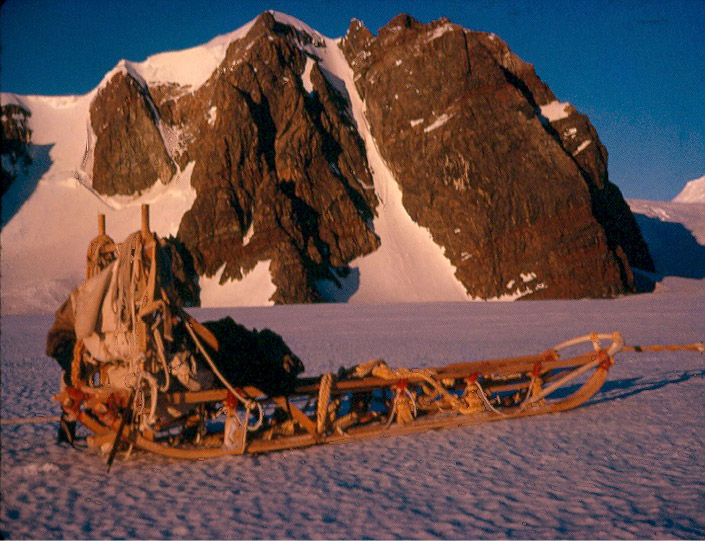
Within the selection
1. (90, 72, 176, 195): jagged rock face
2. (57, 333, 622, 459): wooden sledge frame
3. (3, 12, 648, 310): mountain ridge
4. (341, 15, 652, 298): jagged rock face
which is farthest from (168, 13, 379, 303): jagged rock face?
(57, 333, 622, 459): wooden sledge frame

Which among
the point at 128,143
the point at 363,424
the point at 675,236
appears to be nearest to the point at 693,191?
the point at 675,236

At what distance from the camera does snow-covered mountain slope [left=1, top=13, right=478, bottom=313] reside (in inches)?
2260

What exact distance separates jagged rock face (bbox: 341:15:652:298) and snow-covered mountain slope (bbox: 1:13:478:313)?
261 centimetres

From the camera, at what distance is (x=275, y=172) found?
63031 mm

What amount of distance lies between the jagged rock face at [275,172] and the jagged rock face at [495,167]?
7020mm

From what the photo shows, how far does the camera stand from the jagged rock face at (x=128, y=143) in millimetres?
69562

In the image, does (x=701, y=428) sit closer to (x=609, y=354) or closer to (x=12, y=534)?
(x=609, y=354)

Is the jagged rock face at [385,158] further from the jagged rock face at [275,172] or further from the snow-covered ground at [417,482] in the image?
the snow-covered ground at [417,482]

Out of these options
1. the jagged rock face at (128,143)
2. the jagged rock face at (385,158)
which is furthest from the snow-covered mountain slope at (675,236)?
the jagged rock face at (128,143)

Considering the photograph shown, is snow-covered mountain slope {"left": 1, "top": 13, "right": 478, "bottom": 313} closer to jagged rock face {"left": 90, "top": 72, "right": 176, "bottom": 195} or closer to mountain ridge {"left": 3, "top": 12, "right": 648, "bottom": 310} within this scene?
mountain ridge {"left": 3, "top": 12, "right": 648, "bottom": 310}

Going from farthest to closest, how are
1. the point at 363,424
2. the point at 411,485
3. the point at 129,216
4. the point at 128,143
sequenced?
the point at 128,143 < the point at 129,216 < the point at 363,424 < the point at 411,485

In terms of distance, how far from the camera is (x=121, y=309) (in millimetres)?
6219

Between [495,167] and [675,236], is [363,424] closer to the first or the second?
[495,167]

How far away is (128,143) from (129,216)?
1010cm
